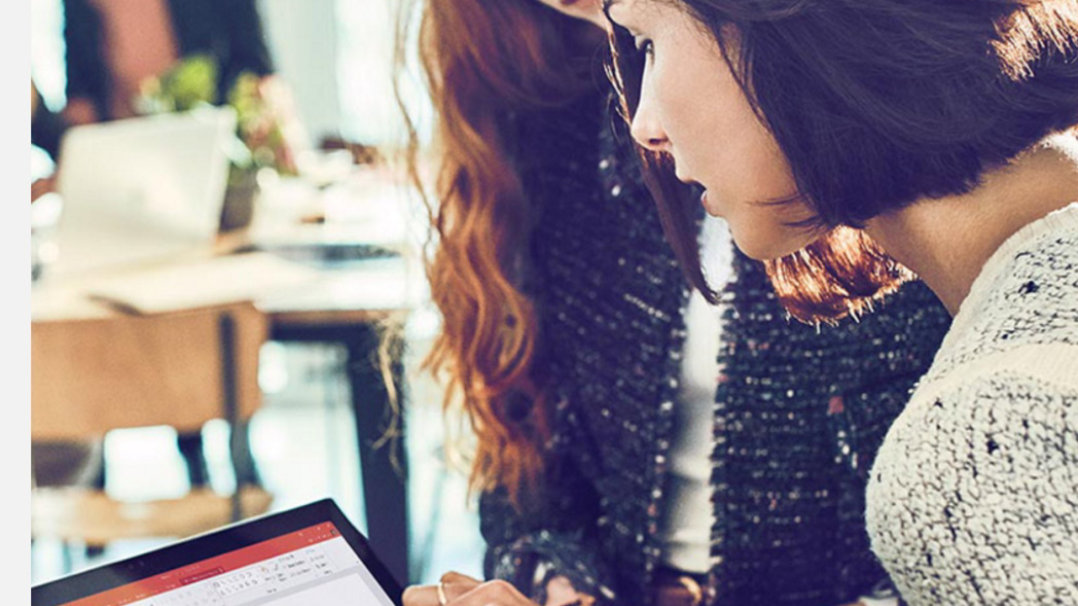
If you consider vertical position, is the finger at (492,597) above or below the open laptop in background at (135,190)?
below

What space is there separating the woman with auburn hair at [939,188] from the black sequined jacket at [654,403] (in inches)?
9.5

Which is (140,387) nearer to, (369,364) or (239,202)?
(369,364)

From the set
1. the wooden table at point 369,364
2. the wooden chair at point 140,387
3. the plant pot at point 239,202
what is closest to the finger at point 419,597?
the wooden table at point 369,364

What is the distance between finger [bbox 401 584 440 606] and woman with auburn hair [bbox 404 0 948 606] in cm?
27

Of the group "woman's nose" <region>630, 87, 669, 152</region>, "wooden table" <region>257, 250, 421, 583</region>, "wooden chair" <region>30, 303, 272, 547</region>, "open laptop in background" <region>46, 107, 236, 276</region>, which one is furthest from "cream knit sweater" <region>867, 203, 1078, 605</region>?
"open laptop in background" <region>46, 107, 236, 276</region>

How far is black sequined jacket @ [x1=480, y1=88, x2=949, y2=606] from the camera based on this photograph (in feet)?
3.44

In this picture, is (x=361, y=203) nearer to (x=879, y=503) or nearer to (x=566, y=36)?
(x=566, y=36)

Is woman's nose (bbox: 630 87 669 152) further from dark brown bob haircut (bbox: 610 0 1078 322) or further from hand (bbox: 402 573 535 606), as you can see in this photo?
hand (bbox: 402 573 535 606)

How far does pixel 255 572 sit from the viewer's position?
725 mm

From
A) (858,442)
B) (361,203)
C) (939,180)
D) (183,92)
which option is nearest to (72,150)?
(183,92)

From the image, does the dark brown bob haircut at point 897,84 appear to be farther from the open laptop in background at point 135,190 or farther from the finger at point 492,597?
the open laptop in background at point 135,190

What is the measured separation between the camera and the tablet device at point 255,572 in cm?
69

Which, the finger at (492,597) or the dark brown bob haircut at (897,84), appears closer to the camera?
the dark brown bob haircut at (897,84)

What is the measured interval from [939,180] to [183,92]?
219 cm
